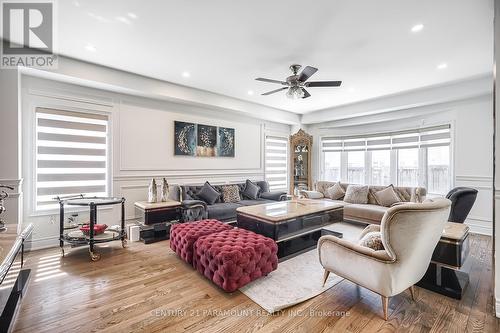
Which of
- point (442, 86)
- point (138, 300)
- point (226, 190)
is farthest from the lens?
point (226, 190)

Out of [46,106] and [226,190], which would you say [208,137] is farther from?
[46,106]

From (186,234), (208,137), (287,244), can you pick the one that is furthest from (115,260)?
(208,137)

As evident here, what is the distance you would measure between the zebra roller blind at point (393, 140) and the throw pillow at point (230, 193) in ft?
11.2

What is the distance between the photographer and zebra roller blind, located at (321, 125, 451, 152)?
16.8ft

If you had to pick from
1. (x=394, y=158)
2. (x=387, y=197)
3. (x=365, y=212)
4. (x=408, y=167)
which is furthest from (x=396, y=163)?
(x=365, y=212)

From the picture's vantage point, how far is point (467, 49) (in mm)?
3146

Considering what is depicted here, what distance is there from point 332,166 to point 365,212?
8.49 ft

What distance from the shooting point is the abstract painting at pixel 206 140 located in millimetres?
5363

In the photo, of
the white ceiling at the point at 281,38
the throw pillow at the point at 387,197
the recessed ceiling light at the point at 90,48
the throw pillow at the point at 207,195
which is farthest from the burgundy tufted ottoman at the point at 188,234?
the throw pillow at the point at 387,197

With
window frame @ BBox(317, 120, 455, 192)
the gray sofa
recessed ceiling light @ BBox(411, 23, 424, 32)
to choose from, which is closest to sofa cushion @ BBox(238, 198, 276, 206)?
the gray sofa

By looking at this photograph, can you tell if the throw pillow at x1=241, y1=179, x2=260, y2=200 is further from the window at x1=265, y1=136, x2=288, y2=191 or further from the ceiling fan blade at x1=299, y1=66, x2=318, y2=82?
the ceiling fan blade at x1=299, y1=66, x2=318, y2=82

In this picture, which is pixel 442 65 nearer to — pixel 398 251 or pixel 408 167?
pixel 408 167

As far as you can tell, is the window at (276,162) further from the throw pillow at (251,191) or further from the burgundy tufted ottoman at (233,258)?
the burgundy tufted ottoman at (233,258)

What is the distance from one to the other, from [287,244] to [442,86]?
4.39 meters
